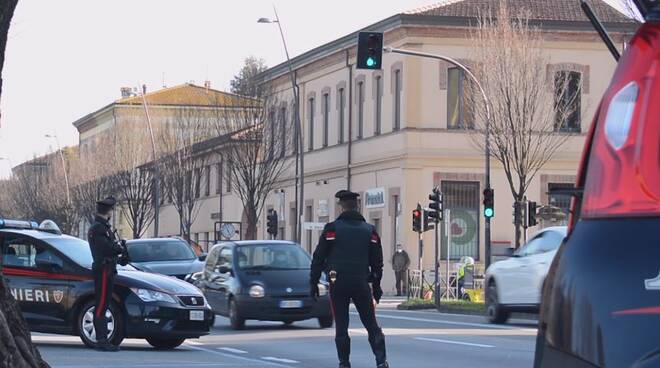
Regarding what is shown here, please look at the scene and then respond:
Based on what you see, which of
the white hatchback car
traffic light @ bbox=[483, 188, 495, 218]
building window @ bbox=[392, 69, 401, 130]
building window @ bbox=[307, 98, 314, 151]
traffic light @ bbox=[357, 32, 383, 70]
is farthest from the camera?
building window @ bbox=[307, 98, 314, 151]

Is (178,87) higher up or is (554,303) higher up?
(178,87)

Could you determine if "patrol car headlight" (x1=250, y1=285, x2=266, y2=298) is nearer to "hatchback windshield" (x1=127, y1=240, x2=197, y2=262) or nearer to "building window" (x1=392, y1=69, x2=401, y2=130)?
"hatchback windshield" (x1=127, y1=240, x2=197, y2=262)

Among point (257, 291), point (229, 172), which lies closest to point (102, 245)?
point (257, 291)

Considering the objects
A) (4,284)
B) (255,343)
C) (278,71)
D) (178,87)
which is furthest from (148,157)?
(4,284)

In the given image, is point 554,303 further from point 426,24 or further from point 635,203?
point 426,24

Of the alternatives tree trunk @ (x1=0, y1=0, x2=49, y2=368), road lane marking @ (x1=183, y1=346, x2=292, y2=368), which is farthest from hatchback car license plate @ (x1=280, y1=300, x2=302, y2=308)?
tree trunk @ (x1=0, y1=0, x2=49, y2=368)

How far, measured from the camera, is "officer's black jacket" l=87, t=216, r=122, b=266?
18.2 m

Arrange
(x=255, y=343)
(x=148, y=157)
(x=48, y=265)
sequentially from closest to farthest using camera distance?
(x=48, y=265) → (x=255, y=343) → (x=148, y=157)

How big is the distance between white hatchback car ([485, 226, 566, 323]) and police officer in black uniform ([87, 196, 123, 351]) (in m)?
8.73

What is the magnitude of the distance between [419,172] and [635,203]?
52686 millimetres

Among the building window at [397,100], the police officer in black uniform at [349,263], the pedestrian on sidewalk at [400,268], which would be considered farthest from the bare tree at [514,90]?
the police officer in black uniform at [349,263]

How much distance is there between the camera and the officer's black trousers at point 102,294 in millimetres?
18125

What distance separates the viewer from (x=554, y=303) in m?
4.33

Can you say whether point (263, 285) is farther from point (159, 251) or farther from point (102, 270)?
point (159, 251)
